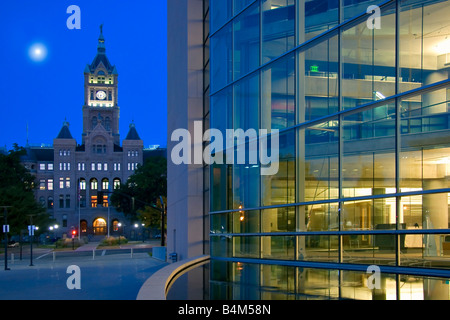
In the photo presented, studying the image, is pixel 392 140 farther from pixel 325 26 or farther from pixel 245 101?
pixel 245 101

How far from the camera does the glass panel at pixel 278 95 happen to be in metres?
15.7

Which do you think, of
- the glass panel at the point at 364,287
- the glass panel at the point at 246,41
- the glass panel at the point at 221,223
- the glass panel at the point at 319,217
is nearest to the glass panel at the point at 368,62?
the glass panel at the point at 319,217

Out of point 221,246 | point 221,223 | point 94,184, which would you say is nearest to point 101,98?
point 94,184

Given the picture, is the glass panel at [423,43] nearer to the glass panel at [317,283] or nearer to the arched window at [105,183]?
the glass panel at [317,283]

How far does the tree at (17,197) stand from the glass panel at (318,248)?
5211cm

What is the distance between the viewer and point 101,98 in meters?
140

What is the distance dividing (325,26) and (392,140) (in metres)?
4.03

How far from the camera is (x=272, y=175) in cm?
1656

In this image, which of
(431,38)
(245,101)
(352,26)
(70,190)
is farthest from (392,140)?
(70,190)

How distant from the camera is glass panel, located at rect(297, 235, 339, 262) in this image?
13680mm

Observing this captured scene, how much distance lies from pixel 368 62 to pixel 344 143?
2108 millimetres

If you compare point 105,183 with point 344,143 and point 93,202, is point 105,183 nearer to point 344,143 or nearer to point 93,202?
point 93,202
